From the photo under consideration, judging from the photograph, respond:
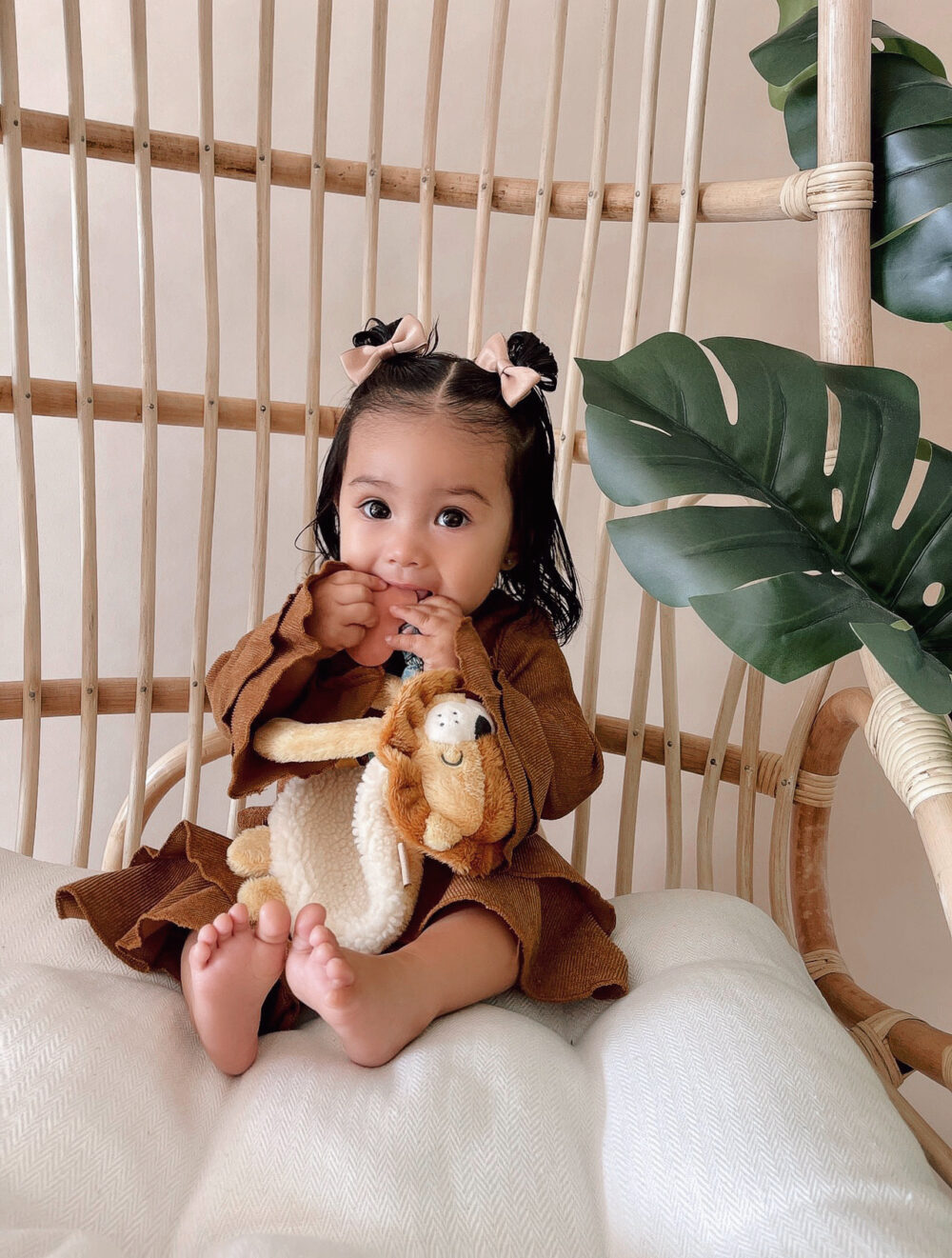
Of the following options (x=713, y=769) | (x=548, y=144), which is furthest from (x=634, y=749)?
(x=548, y=144)

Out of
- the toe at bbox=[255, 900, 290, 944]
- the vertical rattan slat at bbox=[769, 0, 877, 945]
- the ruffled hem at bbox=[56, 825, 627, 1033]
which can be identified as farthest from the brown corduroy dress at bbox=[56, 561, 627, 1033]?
the vertical rattan slat at bbox=[769, 0, 877, 945]

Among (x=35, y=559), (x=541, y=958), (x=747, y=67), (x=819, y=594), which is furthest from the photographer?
(x=747, y=67)

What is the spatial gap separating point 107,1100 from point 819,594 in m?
0.51

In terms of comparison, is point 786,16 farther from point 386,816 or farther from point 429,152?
point 386,816

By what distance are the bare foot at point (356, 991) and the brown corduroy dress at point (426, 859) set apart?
0.11 m

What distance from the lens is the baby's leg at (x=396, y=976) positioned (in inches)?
24.8

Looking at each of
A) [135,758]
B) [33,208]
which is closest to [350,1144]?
[135,758]

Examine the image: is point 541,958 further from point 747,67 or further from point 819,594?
point 747,67

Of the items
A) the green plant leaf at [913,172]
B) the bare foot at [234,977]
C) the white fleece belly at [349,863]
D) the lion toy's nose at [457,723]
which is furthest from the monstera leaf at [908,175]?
the bare foot at [234,977]

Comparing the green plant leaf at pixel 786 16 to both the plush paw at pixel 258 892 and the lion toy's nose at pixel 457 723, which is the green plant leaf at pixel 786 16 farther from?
the plush paw at pixel 258 892

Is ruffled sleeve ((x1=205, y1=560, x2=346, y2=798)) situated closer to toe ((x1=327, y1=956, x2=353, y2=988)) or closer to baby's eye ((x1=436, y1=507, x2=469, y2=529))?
baby's eye ((x1=436, y1=507, x2=469, y2=529))

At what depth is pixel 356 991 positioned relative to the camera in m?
0.63

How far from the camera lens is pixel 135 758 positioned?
1067 millimetres

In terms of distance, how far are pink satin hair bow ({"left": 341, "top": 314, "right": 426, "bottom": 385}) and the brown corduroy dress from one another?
8.3 inches
